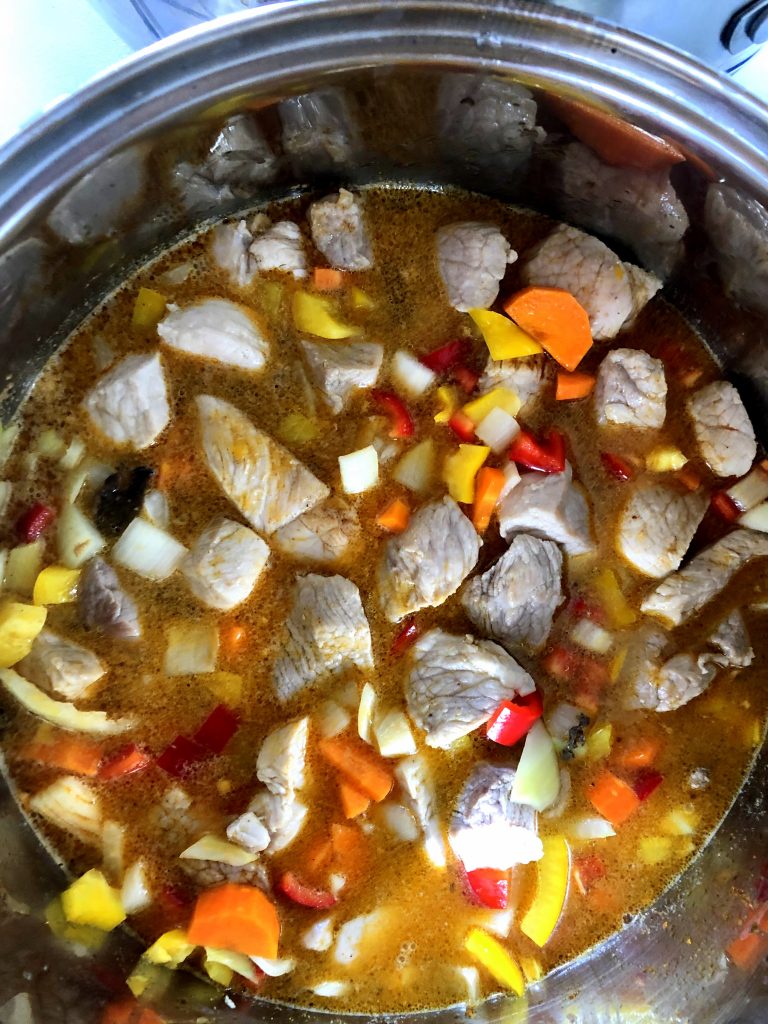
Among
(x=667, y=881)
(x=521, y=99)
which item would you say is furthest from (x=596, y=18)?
(x=667, y=881)

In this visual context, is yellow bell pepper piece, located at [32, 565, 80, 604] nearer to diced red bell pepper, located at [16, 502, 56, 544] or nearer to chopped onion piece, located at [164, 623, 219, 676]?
diced red bell pepper, located at [16, 502, 56, 544]

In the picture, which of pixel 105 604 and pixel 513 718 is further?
pixel 513 718

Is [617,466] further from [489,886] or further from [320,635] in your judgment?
[489,886]

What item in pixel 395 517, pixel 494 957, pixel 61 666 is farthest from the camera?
pixel 494 957

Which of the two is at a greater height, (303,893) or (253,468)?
(253,468)

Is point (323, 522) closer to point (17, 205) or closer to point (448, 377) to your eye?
point (448, 377)

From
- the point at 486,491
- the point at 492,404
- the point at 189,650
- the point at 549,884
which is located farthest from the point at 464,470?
the point at 549,884

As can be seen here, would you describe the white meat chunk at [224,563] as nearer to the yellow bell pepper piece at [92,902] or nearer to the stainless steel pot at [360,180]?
the stainless steel pot at [360,180]

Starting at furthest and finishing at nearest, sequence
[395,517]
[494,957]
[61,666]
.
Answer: [494,957], [395,517], [61,666]
